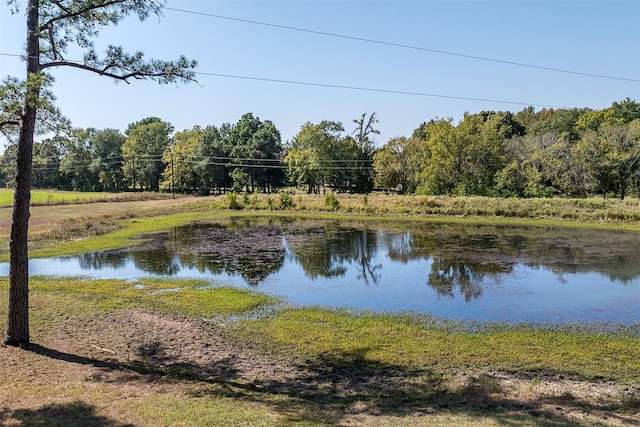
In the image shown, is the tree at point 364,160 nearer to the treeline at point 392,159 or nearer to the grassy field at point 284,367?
the treeline at point 392,159

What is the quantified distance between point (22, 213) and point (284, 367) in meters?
5.79

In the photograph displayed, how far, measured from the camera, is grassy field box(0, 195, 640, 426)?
18.9ft

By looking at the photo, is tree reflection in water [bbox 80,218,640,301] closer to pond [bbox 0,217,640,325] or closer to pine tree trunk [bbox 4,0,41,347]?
pond [bbox 0,217,640,325]

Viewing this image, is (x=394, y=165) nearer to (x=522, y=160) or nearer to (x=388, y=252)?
(x=522, y=160)

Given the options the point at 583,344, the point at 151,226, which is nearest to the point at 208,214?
the point at 151,226

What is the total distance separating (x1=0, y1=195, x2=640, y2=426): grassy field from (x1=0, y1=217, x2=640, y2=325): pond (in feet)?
6.05

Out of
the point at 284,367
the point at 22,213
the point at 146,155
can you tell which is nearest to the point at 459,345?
the point at 284,367

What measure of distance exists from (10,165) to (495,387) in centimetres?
1010

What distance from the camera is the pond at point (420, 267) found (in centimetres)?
1307

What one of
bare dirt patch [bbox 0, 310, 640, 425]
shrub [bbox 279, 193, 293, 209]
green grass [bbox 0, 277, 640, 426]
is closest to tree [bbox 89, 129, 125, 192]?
shrub [bbox 279, 193, 293, 209]

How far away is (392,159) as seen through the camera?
61.8 m

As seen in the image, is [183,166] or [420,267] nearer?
[420,267]

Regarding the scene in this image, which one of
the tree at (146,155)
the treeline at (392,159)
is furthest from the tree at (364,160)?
the tree at (146,155)

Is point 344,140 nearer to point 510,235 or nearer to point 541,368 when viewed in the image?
point 510,235
